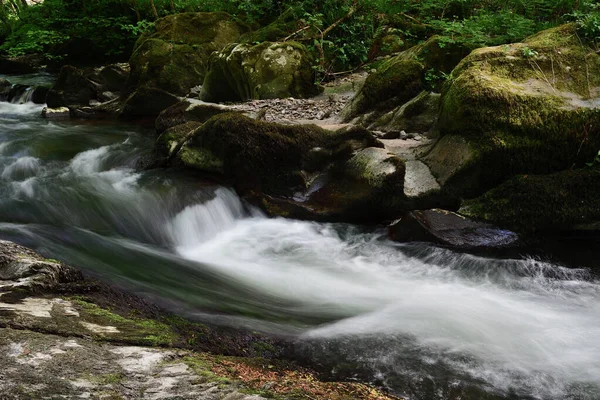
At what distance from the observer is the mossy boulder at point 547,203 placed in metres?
5.36

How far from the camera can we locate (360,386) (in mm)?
2809

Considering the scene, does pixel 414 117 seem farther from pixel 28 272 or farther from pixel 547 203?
pixel 28 272

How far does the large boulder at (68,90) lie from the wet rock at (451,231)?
1055 cm

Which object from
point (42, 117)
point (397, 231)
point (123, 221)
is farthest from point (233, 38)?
point (397, 231)

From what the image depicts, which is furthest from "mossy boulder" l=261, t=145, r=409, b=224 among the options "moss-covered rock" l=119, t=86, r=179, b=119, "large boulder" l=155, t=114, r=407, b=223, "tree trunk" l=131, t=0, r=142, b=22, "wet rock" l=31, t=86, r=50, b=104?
"tree trunk" l=131, t=0, r=142, b=22

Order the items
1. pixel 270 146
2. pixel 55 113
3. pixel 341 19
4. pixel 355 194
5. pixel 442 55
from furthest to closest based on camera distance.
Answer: pixel 55 113
pixel 341 19
pixel 442 55
pixel 270 146
pixel 355 194

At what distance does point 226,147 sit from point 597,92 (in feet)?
15.7

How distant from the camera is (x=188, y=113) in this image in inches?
336

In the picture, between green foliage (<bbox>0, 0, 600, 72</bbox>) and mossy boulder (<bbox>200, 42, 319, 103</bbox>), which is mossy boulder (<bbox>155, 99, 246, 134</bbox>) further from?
green foliage (<bbox>0, 0, 600, 72</bbox>)

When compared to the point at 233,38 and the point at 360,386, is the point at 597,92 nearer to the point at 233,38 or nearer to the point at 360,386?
the point at 360,386

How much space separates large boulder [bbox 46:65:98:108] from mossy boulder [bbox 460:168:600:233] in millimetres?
11157

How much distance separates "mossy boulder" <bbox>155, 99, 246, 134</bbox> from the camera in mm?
8516

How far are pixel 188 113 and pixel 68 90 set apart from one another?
19.9 feet

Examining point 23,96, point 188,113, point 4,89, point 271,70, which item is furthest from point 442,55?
point 4,89
